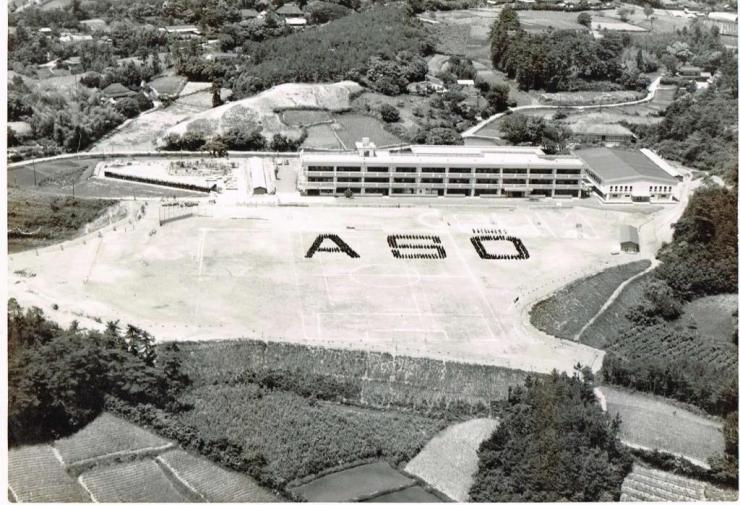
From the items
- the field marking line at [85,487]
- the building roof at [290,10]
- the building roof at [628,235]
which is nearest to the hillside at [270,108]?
the building roof at [628,235]

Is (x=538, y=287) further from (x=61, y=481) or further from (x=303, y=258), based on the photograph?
(x=61, y=481)

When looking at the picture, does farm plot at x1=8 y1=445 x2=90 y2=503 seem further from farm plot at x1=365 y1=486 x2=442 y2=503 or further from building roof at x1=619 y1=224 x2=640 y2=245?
building roof at x1=619 y1=224 x2=640 y2=245

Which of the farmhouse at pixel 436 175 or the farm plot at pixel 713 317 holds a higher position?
the farmhouse at pixel 436 175

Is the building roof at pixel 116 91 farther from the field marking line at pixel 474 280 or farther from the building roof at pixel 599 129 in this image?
the field marking line at pixel 474 280

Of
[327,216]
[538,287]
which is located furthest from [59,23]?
[538,287]

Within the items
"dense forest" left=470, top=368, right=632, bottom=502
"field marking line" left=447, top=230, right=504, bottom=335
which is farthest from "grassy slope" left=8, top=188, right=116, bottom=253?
"dense forest" left=470, top=368, right=632, bottom=502

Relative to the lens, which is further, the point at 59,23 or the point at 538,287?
the point at 59,23

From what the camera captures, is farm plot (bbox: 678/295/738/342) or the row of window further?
the row of window
